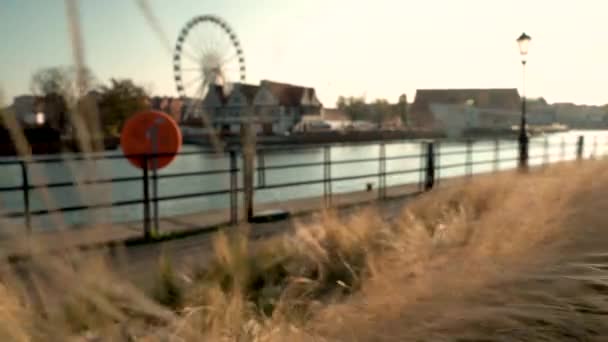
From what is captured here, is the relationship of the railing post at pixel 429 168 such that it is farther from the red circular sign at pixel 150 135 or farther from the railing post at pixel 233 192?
the red circular sign at pixel 150 135

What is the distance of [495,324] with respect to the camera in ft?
4.58

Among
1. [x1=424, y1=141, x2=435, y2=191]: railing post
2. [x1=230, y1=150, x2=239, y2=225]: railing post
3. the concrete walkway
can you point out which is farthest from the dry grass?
[x1=424, y1=141, x2=435, y2=191]: railing post

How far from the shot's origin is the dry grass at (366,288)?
1.42 metres

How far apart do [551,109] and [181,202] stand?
33.5 metres

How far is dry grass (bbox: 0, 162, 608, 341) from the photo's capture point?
1.42 metres

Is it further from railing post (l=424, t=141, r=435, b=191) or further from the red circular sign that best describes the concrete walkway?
the red circular sign

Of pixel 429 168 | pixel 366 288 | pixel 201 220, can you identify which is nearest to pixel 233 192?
pixel 201 220

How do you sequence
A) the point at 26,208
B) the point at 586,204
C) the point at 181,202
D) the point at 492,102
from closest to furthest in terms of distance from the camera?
1. the point at 586,204
2. the point at 26,208
3. the point at 181,202
4. the point at 492,102

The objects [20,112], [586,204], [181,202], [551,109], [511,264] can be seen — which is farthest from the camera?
[551,109]

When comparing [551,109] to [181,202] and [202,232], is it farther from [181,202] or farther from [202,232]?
[202,232]

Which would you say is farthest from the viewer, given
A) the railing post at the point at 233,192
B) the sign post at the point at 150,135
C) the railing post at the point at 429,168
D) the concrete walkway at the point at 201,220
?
the railing post at the point at 429,168

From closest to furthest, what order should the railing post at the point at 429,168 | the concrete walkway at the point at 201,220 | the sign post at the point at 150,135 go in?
the concrete walkway at the point at 201,220
the sign post at the point at 150,135
the railing post at the point at 429,168

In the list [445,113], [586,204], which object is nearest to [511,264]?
[586,204]

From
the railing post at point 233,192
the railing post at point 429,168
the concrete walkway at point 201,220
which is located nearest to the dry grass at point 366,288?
the concrete walkway at point 201,220
